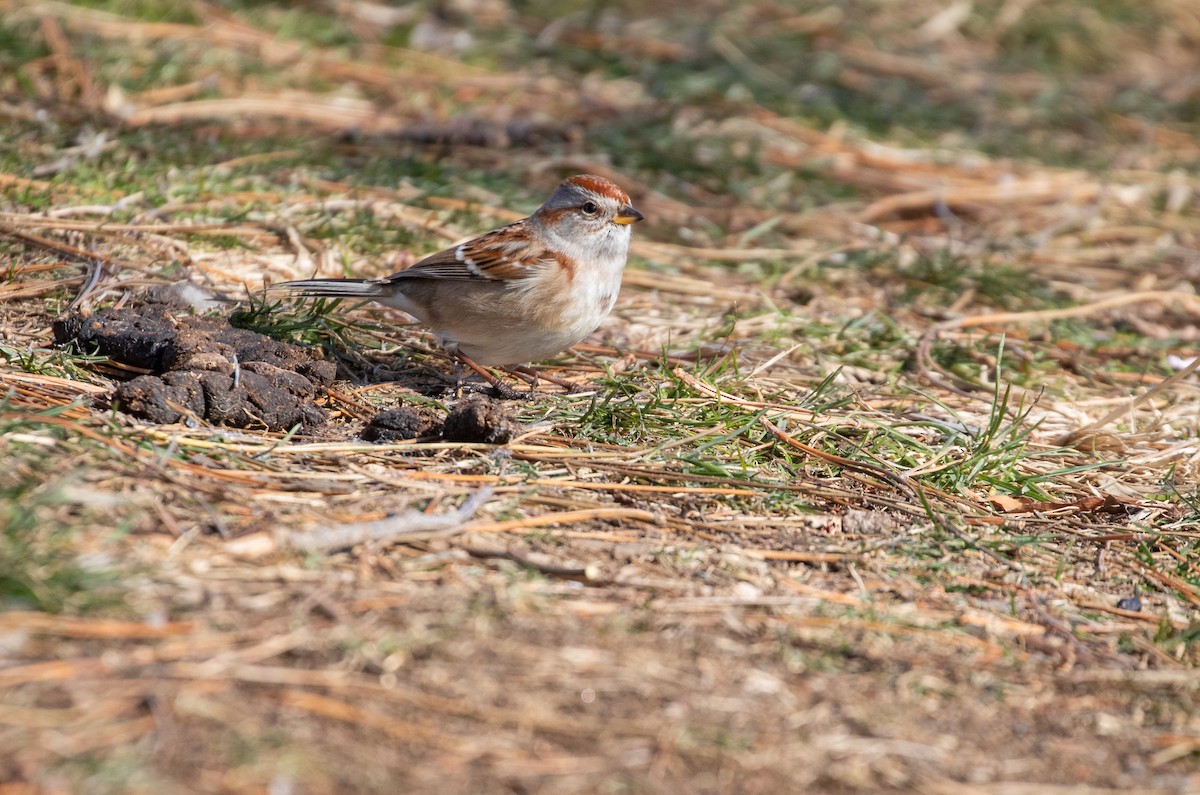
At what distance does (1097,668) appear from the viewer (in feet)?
10.1

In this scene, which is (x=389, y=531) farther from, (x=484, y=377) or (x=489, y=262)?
(x=489, y=262)

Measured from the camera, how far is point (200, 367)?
3889 mm

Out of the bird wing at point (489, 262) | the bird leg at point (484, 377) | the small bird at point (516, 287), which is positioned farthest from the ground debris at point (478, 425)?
the bird wing at point (489, 262)

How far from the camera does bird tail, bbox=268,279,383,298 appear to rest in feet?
15.2

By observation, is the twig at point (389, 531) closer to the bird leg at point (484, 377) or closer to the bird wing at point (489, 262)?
the bird leg at point (484, 377)

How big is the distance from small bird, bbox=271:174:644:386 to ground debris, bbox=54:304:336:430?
0.42m

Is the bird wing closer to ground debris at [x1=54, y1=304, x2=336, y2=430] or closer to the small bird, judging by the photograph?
the small bird

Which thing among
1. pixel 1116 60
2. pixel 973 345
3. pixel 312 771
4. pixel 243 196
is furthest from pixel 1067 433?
pixel 1116 60

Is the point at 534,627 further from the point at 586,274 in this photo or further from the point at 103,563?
the point at 586,274

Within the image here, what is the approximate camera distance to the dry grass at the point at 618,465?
250 centimetres

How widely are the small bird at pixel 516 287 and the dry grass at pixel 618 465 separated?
0.79ft

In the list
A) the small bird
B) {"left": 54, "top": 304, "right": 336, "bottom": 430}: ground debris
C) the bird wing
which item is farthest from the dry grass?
the bird wing

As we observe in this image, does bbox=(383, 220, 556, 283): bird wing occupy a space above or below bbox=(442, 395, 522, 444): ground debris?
above

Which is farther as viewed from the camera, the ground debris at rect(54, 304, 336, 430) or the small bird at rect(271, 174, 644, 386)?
the small bird at rect(271, 174, 644, 386)
